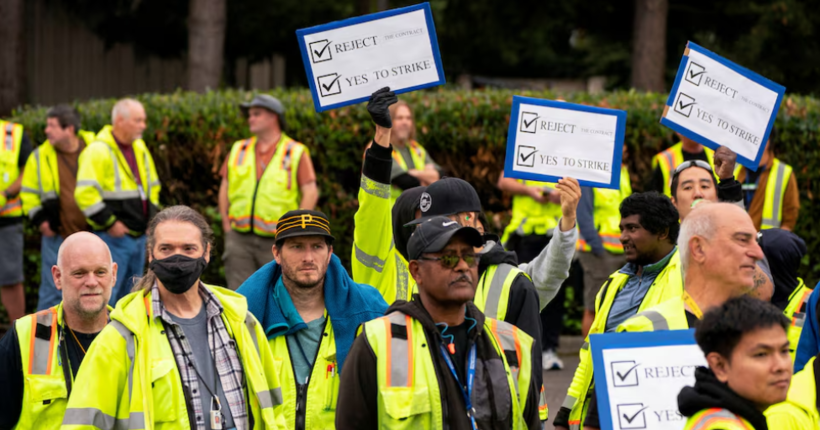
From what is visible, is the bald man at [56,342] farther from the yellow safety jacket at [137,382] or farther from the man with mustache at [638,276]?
the man with mustache at [638,276]

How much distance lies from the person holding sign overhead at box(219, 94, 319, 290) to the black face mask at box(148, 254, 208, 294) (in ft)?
15.7

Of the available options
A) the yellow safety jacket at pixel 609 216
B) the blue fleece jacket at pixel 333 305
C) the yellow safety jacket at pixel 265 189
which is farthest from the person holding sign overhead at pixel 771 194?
the blue fleece jacket at pixel 333 305

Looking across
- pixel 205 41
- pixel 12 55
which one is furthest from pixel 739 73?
pixel 12 55

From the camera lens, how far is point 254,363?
446cm

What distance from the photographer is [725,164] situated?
6023mm

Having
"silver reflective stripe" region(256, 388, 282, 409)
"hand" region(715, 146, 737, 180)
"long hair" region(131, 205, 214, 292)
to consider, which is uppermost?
"hand" region(715, 146, 737, 180)

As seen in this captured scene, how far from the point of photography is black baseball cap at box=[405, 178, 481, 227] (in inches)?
185

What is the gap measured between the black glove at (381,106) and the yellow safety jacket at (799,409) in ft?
7.46

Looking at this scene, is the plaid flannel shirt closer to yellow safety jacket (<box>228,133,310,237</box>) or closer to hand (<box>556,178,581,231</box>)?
hand (<box>556,178,581,231</box>)

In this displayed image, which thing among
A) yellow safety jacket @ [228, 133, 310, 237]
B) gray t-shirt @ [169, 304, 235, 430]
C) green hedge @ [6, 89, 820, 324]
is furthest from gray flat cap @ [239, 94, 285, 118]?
gray t-shirt @ [169, 304, 235, 430]

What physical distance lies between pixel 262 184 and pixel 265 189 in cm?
5

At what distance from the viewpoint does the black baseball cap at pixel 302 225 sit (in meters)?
4.99

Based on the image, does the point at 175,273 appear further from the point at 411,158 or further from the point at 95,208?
the point at 95,208

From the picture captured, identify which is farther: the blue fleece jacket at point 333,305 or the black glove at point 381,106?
the black glove at point 381,106
